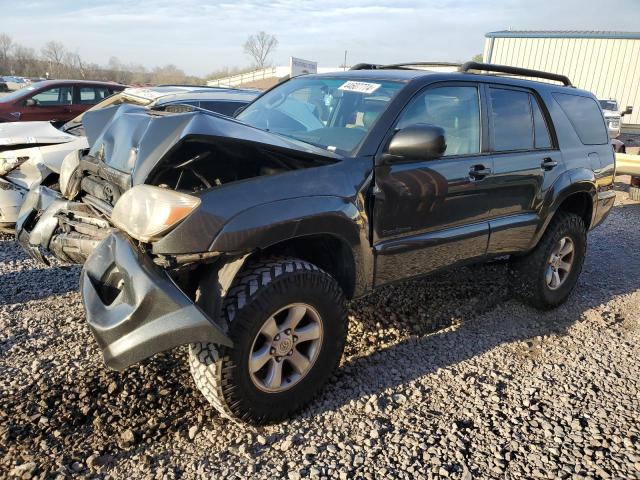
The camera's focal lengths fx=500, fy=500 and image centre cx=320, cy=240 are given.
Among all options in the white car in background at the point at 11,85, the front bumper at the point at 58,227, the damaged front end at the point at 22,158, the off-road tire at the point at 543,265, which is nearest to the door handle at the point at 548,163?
the off-road tire at the point at 543,265

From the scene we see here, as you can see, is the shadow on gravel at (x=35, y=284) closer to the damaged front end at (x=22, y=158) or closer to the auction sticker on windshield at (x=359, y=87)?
the damaged front end at (x=22, y=158)

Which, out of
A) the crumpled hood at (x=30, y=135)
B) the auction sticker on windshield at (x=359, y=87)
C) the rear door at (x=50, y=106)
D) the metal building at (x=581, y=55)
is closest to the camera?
the auction sticker on windshield at (x=359, y=87)

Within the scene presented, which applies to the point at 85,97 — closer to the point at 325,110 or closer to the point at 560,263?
the point at 325,110

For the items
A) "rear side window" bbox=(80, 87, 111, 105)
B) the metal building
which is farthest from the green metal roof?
"rear side window" bbox=(80, 87, 111, 105)

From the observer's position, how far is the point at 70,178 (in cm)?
310

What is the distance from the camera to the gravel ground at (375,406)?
234 centimetres

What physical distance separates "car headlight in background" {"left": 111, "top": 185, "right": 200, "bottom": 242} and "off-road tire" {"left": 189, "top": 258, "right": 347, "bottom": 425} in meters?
0.38

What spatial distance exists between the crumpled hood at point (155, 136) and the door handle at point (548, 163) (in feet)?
6.36

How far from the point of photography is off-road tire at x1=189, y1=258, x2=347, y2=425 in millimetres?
2293

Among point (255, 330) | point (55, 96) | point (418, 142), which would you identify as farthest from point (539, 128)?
point (55, 96)

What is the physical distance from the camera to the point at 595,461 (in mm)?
2477

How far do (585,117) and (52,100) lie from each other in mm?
9843

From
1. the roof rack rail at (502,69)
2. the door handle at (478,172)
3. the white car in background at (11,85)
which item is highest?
the roof rack rail at (502,69)

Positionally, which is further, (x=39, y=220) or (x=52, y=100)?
(x=52, y=100)
